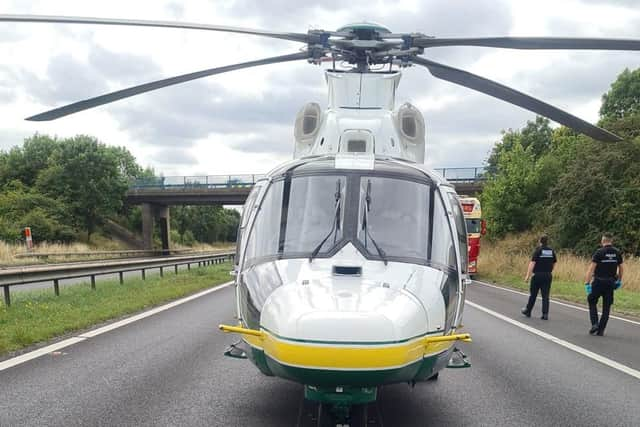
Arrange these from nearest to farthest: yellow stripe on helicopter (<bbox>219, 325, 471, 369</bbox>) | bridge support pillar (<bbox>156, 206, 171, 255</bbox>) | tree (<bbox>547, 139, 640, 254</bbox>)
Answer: yellow stripe on helicopter (<bbox>219, 325, 471, 369</bbox>) → tree (<bbox>547, 139, 640, 254</bbox>) → bridge support pillar (<bbox>156, 206, 171, 255</bbox>)

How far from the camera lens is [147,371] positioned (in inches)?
260

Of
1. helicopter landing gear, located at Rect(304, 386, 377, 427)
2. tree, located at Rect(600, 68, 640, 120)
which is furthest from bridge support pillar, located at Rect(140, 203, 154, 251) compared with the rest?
helicopter landing gear, located at Rect(304, 386, 377, 427)

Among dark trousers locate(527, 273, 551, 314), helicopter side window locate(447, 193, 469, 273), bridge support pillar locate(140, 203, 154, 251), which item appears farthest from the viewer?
bridge support pillar locate(140, 203, 154, 251)

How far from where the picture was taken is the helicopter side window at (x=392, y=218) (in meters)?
4.65

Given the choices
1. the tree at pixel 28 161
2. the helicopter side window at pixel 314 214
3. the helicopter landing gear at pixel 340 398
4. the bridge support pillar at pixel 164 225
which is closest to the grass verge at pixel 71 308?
the helicopter side window at pixel 314 214

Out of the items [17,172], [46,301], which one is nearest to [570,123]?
[46,301]

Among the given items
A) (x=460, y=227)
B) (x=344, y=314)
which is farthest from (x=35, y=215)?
(x=344, y=314)

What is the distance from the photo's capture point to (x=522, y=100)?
6.24 m

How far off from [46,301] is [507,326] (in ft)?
30.8

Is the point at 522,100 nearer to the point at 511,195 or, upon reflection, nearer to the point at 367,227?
the point at 367,227

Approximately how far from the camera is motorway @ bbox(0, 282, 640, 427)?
16.5ft

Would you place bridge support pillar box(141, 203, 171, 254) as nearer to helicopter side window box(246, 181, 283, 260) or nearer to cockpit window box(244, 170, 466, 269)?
helicopter side window box(246, 181, 283, 260)

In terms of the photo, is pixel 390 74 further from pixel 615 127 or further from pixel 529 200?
pixel 529 200

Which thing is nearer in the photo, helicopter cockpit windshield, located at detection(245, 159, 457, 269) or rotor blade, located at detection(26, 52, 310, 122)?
helicopter cockpit windshield, located at detection(245, 159, 457, 269)
